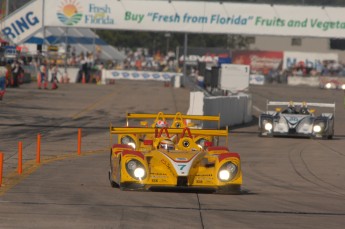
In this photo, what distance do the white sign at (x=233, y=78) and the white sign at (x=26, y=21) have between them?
Answer: 1254 centimetres

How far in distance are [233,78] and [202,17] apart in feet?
37.3

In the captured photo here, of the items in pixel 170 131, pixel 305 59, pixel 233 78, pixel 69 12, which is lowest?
pixel 305 59

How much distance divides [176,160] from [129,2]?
24.5m

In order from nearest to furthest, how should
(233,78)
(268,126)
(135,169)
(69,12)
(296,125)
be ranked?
(135,169) → (296,125) → (268,126) → (69,12) → (233,78)

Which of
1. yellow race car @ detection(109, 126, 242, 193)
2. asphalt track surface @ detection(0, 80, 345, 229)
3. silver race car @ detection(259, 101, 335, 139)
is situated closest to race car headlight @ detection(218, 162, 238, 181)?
yellow race car @ detection(109, 126, 242, 193)

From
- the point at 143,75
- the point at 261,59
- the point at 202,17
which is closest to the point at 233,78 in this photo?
the point at 202,17

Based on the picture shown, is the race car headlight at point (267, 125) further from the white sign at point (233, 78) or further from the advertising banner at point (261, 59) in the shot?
the advertising banner at point (261, 59)

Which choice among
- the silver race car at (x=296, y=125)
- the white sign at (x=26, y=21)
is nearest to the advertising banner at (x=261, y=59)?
the white sign at (x=26, y=21)

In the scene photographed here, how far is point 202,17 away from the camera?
39.1 metres

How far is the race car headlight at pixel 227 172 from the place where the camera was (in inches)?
631

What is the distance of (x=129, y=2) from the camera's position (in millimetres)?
39750

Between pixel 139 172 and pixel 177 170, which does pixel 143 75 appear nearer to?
pixel 139 172

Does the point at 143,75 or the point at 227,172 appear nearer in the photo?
the point at 227,172

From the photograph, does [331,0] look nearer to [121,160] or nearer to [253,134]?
[253,134]
